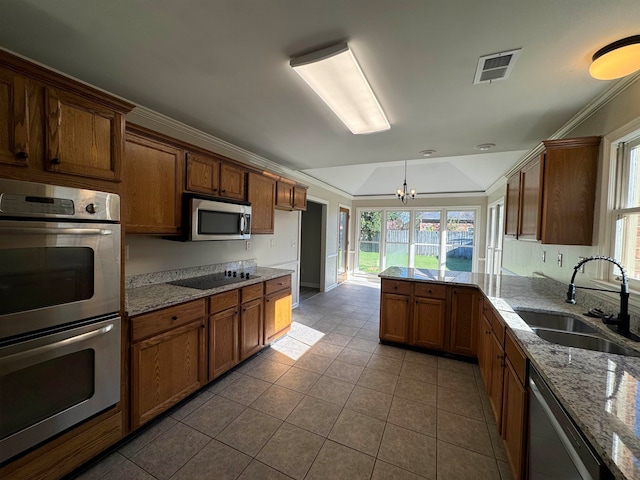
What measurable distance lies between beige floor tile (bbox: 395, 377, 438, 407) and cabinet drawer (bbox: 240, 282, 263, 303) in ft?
5.60

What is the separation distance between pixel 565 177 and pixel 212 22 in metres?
2.72

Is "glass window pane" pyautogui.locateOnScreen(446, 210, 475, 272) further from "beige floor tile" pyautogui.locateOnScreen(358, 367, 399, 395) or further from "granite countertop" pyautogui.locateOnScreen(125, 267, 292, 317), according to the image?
"granite countertop" pyautogui.locateOnScreen(125, 267, 292, 317)

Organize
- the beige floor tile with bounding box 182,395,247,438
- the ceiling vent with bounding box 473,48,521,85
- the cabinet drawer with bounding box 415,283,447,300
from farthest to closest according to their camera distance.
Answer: the cabinet drawer with bounding box 415,283,447,300
the beige floor tile with bounding box 182,395,247,438
the ceiling vent with bounding box 473,48,521,85

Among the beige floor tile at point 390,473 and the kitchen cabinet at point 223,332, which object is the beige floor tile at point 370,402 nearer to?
the beige floor tile at point 390,473

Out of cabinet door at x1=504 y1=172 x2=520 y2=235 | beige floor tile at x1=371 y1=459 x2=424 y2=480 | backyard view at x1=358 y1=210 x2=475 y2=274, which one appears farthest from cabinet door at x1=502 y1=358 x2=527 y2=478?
backyard view at x1=358 y1=210 x2=475 y2=274

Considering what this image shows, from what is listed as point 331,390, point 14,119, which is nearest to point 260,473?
point 331,390

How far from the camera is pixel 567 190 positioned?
2141 mm

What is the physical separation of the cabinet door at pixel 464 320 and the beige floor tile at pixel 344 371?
46.6 inches

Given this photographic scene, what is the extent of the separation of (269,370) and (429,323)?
1939mm

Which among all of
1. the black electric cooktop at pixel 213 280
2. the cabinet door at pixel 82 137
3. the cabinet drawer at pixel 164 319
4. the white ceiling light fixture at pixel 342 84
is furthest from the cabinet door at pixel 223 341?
the white ceiling light fixture at pixel 342 84

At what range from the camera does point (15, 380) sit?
1297mm

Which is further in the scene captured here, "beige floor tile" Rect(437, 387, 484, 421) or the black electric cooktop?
the black electric cooktop

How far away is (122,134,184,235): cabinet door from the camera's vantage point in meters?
2.08

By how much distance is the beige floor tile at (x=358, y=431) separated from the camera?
1850 millimetres
